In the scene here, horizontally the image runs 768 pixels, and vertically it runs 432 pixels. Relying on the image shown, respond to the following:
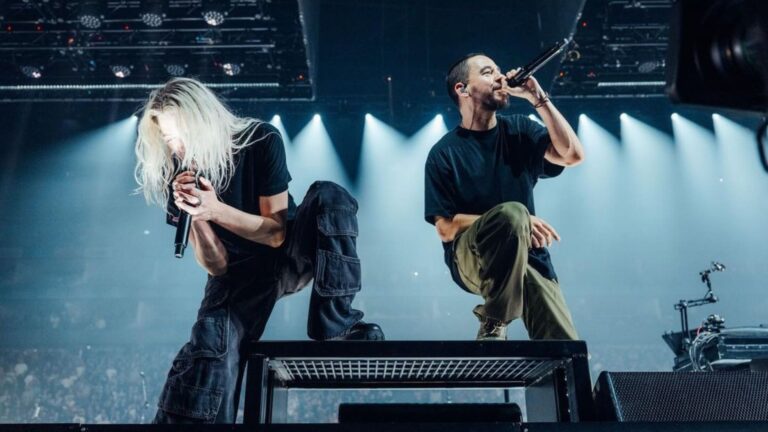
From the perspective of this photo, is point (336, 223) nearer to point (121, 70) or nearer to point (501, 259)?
point (501, 259)

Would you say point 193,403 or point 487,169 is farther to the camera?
point 487,169

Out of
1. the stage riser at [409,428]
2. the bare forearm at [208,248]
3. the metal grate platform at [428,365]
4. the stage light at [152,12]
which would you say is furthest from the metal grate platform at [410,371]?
the stage light at [152,12]

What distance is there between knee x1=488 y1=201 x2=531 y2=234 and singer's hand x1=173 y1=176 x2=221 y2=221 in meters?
0.77

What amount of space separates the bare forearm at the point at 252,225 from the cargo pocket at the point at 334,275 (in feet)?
1.08

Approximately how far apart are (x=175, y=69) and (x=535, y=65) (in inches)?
256

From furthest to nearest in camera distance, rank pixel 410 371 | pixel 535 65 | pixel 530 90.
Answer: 1. pixel 530 90
2. pixel 535 65
3. pixel 410 371

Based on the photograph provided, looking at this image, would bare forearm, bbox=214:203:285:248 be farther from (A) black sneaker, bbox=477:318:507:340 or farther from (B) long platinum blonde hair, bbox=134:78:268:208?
(A) black sneaker, bbox=477:318:507:340

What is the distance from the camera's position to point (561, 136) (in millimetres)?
2230

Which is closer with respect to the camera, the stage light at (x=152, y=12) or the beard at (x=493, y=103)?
the beard at (x=493, y=103)

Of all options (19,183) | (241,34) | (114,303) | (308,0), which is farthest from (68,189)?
(308,0)

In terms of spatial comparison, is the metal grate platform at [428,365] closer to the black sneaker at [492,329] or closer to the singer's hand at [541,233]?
the black sneaker at [492,329]

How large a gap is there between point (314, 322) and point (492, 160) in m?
1.08

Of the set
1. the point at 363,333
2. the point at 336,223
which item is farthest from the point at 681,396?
the point at 336,223

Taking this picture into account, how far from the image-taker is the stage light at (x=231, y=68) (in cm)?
768
